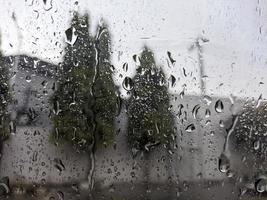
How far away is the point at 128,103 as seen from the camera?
1455mm

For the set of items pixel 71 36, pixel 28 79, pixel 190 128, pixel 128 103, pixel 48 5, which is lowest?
pixel 190 128

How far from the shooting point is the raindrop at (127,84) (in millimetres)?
1459

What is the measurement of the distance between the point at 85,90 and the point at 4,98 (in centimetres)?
31

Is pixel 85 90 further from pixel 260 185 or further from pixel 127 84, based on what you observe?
pixel 260 185

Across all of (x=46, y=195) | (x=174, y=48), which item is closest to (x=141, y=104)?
(x=174, y=48)

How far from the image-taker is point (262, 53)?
5.15 feet

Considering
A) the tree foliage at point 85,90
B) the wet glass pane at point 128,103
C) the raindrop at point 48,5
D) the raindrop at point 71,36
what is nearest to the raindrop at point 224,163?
the wet glass pane at point 128,103

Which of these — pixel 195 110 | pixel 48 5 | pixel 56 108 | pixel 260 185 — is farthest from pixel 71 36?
pixel 260 185

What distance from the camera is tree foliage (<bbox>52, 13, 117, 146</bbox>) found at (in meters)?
1.42

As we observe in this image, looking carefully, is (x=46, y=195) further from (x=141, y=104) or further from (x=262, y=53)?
(x=262, y=53)

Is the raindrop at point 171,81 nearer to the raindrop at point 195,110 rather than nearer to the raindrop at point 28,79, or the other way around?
the raindrop at point 195,110

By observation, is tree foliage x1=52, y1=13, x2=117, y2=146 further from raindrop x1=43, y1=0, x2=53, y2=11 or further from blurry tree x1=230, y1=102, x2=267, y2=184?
blurry tree x1=230, y1=102, x2=267, y2=184

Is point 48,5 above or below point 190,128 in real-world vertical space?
above

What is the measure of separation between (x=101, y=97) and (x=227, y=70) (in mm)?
537
